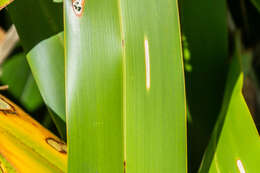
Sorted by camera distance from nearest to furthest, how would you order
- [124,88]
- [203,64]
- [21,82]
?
[124,88], [203,64], [21,82]

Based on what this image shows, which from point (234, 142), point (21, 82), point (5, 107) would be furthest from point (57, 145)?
point (21, 82)

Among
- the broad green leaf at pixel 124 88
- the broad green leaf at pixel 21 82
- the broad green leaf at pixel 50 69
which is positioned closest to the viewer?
the broad green leaf at pixel 124 88

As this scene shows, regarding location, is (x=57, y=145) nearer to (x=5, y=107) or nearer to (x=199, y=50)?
(x=5, y=107)

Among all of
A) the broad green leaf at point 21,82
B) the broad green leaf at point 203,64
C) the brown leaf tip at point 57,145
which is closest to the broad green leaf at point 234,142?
the broad green leaf at point 203,64

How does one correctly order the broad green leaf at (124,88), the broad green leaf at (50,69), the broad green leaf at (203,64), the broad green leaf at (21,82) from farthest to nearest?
the broad green leaf at (21,82)
the broad green leaf at (203,64)
the broad green leaf at (50,69)
the broad green leaf at (124,88)

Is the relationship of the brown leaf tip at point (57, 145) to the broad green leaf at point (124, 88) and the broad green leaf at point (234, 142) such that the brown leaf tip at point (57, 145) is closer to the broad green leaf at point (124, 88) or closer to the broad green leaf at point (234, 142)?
the broad green leaf at point (124, 88)

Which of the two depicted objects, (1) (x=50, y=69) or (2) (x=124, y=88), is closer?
(2) (x=124, y=88)

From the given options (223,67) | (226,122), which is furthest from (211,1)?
(226,122)
